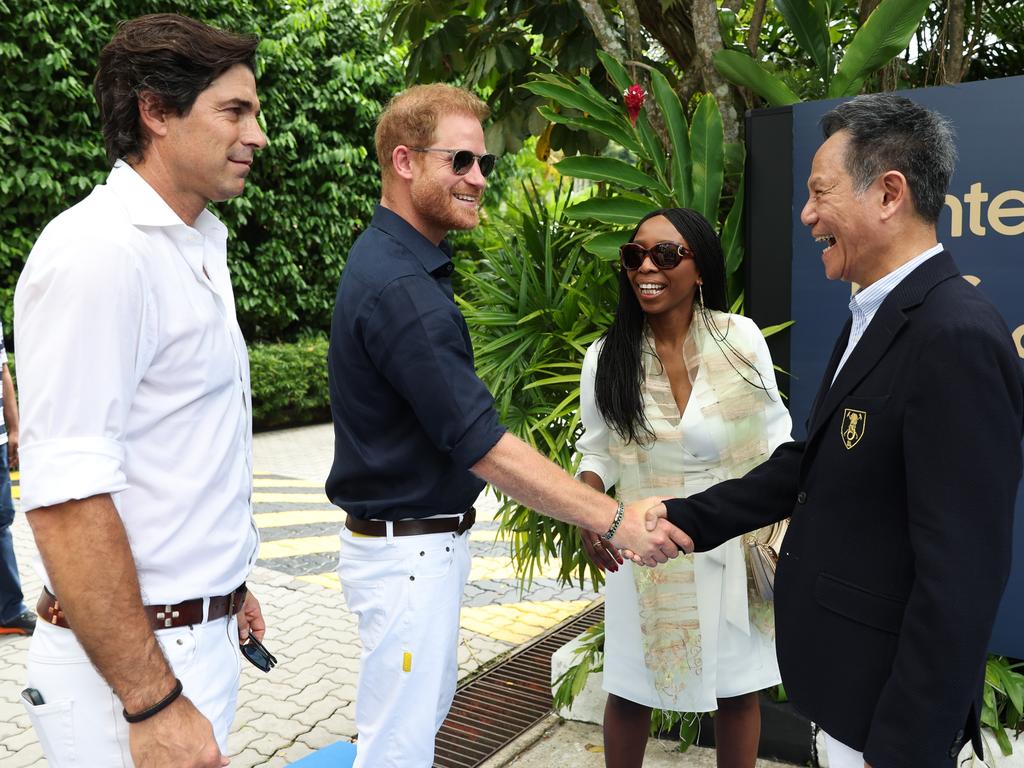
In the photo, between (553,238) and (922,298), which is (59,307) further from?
(553,238)

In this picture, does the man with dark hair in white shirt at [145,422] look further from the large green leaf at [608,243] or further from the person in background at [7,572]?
the person in background at [7,572]

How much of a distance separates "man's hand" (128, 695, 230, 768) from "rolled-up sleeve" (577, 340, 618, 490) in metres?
1.66

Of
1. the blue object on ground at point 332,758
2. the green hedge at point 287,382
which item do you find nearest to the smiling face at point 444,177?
the blue object on ground at point 332,758

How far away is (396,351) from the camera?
2238 millimetres

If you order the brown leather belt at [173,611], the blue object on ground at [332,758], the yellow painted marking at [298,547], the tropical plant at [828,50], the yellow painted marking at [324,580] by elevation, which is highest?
the tropical plant at [828,50]

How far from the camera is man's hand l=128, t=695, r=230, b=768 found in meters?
1.50

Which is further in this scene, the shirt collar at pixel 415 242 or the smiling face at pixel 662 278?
the smiling face at pixel 662 278

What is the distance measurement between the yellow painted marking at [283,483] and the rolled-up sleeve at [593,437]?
271 inches

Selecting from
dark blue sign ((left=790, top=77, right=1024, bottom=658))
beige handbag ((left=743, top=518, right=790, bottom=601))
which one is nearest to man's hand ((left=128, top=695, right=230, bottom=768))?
beige handbag ((left=743, top=518, right=790, bottom=601))

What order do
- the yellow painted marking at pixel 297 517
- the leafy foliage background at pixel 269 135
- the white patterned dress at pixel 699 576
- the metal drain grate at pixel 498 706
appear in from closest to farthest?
the white patterned dress at pixel 699 576 < the metal drain grate at pixel 498 706 < the yellow painted marking at pixel 297 517 < the leafy foliage background at pixel 269 135

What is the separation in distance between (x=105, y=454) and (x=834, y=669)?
1443 mm

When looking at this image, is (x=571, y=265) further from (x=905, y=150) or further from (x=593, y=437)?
(x=905, y=150)

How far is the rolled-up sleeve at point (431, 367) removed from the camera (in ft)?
7.30

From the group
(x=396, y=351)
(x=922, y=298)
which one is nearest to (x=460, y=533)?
(x=396, y=351)
